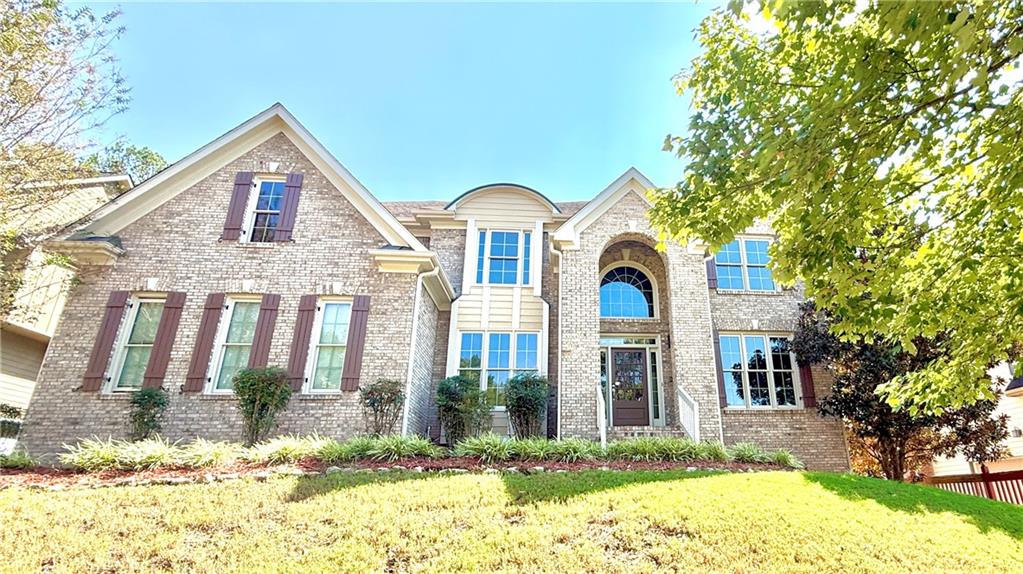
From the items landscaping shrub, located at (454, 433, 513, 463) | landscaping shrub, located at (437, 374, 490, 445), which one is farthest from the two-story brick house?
landscaping shrub, located at (454, 433, 513, 463)

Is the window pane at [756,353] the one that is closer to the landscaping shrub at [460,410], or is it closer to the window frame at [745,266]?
the window frame at [745,266]

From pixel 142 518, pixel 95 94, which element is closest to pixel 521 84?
pixel 95 94

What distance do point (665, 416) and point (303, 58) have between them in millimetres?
11819

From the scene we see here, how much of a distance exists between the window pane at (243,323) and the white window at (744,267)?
11.8m

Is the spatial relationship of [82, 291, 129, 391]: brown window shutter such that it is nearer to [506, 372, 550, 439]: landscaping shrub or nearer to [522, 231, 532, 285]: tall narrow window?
[506, 372, 550, 439]: landscaping shrub

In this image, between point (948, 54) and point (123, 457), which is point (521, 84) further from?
A: point (123, 457)

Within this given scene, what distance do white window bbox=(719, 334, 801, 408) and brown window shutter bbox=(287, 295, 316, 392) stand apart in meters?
10.2

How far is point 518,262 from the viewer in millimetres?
14125

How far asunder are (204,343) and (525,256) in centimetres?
802

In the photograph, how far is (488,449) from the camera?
28.3ft

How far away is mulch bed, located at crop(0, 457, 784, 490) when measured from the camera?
739 cm

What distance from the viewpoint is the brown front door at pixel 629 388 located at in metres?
13.0

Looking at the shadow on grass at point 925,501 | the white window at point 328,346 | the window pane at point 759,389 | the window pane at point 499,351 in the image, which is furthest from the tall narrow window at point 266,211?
the window pane at point 759,389

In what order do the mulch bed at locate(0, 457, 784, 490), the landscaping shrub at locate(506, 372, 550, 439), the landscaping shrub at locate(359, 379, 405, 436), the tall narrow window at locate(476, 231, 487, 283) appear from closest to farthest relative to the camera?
the mulch bed at locate(0, 457, 784, 490) → the landscaping shrub at locate(359, 379, 405, 436) → the landscaping shrub at locate(506, 372, 550, 439) → the tall narrow window at locate(476, 231, 487, 283)
